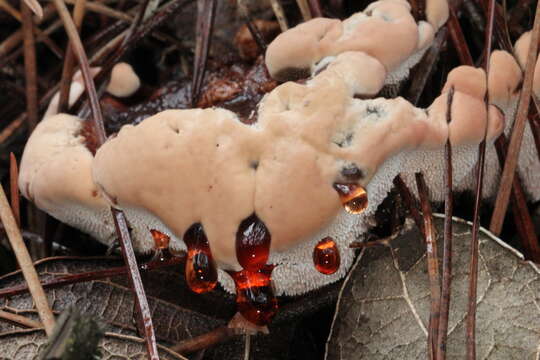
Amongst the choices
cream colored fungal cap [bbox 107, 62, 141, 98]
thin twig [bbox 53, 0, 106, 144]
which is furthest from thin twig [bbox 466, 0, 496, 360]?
cream colored fungal cap [bbox 107, 62, 141, 98]

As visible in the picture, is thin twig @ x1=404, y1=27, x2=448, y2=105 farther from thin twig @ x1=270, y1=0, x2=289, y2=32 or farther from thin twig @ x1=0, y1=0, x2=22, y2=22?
thin twig @ x1=0, y1=0, x2=22, y2=22

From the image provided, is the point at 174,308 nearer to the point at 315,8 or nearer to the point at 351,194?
the point at 351,194

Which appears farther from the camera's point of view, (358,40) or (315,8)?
(315,8)

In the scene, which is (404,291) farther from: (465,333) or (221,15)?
(221,15)

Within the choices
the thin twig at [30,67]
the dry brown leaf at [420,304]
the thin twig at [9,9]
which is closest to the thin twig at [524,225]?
the dry brown leaf at [420,304]

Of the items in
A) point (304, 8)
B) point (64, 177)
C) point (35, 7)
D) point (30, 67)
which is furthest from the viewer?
point (30, 67)

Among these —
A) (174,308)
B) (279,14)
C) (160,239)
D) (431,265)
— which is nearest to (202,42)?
(279,14)

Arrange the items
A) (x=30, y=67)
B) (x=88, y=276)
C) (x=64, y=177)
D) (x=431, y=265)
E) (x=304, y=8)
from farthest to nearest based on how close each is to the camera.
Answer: (x=30, y=67), (x=304, y=8), (x=88, y=276), (x=64, y=177), (x=431, y=265)
